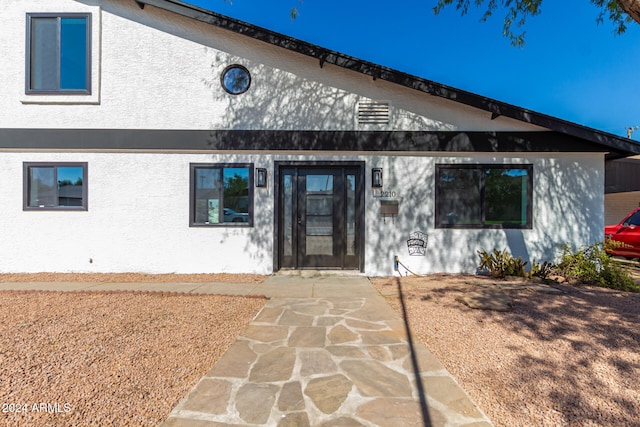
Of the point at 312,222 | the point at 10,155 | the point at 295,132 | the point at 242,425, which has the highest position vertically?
the point at 295,132

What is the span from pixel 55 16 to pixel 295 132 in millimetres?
5841

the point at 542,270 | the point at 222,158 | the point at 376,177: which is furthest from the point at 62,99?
the point at 542,270

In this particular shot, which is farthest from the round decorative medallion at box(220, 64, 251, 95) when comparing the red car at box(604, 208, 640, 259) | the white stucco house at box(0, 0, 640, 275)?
the red car at box(604, 208, 640, 259)

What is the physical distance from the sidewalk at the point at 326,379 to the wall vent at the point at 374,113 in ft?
13.5

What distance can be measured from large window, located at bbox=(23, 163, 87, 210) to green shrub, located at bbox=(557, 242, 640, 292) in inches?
409

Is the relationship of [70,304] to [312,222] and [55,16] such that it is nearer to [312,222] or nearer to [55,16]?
[312,222]

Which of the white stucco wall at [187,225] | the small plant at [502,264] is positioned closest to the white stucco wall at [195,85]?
the white stucco wall at [187,225]

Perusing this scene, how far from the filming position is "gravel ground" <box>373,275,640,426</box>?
2066 millimetres

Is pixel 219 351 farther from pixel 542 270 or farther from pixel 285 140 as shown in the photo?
pixel 542 270

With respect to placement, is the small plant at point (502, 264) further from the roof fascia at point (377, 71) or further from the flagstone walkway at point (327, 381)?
the flagstone walkway at point (327, 381)

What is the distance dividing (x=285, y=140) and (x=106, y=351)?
15.6ft

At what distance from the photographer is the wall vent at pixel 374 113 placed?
636 cm

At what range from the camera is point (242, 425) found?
192 centimetres

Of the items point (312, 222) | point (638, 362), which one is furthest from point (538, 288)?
point (312, 222)
